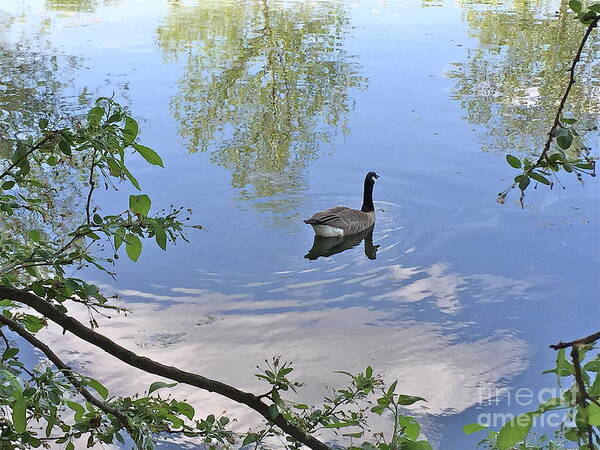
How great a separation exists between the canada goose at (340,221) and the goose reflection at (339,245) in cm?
5

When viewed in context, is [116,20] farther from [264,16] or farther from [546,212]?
[546,212]

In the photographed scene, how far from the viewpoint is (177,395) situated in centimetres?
510

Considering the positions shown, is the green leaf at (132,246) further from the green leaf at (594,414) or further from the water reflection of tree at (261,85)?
the water reflection of tree at (261,85)

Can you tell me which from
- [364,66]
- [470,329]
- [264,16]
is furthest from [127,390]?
[264,16]

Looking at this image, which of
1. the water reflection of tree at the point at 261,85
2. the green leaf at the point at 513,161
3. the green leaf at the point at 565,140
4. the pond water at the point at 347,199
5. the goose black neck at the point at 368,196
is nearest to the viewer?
the green leaf at the point at 565,140

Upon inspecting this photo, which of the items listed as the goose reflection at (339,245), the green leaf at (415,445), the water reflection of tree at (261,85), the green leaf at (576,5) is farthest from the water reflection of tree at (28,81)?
the green leaf at (576,5)

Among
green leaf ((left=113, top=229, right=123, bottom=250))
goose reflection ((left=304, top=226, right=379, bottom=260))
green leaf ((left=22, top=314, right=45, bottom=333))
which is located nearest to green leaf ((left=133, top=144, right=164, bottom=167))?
green leaf ((left=113, top=229, right=123, bottom=250))

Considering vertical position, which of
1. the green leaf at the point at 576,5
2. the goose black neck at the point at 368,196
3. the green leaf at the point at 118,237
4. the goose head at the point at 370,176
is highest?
the green leaf at the point at 576,5

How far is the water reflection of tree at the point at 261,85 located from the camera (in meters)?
9.42

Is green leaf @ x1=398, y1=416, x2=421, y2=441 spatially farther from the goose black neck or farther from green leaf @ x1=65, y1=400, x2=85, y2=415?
the goose black neck

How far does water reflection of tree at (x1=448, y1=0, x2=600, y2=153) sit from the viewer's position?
33.5ft

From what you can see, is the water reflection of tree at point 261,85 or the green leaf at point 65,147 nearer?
the green leaf at point 65,147

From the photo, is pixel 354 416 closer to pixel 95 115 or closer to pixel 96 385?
pixel 96 385

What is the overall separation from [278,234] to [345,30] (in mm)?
8868
